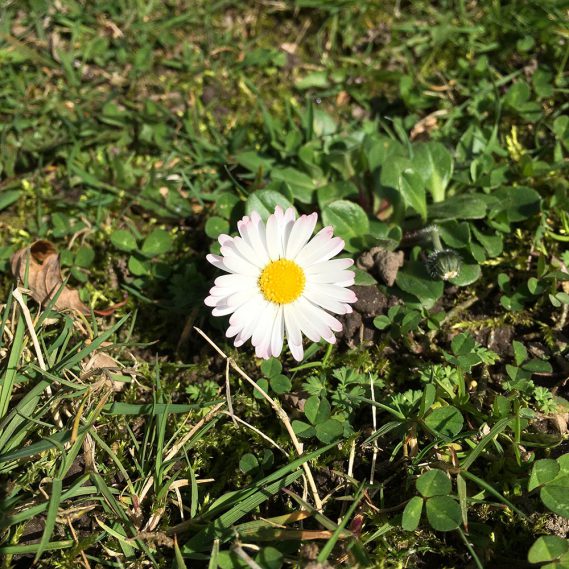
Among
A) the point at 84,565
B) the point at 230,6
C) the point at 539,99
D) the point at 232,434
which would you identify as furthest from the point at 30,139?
the point at 539,99

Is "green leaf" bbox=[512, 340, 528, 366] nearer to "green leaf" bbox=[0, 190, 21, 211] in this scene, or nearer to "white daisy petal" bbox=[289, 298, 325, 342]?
"white daisy petal" bbox=[289, 298, 325, 342]

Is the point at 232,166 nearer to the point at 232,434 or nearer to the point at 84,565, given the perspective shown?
the point at 232,434

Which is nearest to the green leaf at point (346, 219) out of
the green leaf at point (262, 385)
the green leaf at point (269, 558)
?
the green leaf at point (262, 385)

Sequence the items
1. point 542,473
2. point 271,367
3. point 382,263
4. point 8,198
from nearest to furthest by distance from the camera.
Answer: point 542,473 < point 271,367 < point 382,263 < point 8,198

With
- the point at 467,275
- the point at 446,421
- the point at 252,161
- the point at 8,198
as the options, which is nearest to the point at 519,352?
the point at 467,275

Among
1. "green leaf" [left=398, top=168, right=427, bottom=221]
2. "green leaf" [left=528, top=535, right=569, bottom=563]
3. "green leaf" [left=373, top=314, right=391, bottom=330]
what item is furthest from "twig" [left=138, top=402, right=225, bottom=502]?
"green leaf" [left=398, top=168, right=427, bottom=221]

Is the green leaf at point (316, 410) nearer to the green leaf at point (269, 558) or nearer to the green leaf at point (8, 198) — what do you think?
the green leaf at point (269, 558)

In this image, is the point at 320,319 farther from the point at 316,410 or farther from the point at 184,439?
the point at 184,439
